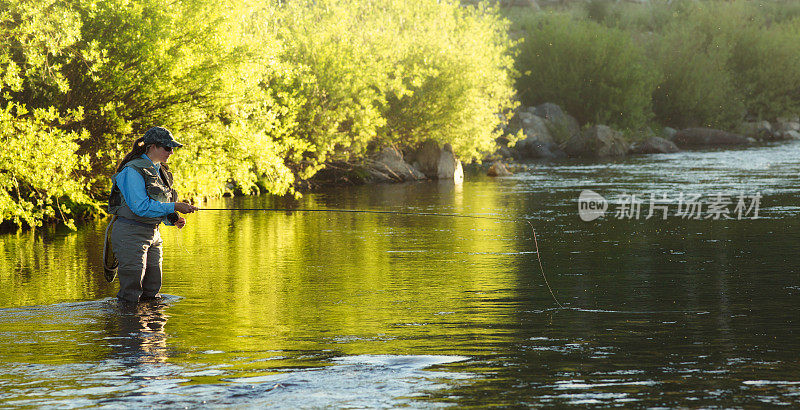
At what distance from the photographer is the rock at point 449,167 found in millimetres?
40969

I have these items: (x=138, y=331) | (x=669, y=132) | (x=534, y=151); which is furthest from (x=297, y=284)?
(x=669, y=132)

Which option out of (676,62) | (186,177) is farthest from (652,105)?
(186,177)

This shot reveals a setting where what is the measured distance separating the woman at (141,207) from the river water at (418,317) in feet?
1.56

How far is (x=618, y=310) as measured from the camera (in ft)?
36.0

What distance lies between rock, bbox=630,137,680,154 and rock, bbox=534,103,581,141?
395 cm

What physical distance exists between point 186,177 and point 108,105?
7.76ft

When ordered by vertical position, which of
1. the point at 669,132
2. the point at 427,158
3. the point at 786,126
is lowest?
the point at 427,158

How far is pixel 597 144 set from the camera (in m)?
58.9

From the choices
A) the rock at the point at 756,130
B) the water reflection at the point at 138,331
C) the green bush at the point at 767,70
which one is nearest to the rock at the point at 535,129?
the rock at the point at 756,130

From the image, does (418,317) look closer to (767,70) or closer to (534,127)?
(534,127)

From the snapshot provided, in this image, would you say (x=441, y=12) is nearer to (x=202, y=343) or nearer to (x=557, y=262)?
(x=557, y=262)

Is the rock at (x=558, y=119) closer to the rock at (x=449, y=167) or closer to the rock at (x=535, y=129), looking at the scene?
the rock at (x=535, y=129)

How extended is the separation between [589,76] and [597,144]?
9.39 metres

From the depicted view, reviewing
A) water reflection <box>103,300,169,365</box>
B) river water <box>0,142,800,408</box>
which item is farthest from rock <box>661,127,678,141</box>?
water reflection <box>103,300,169,365</box>
